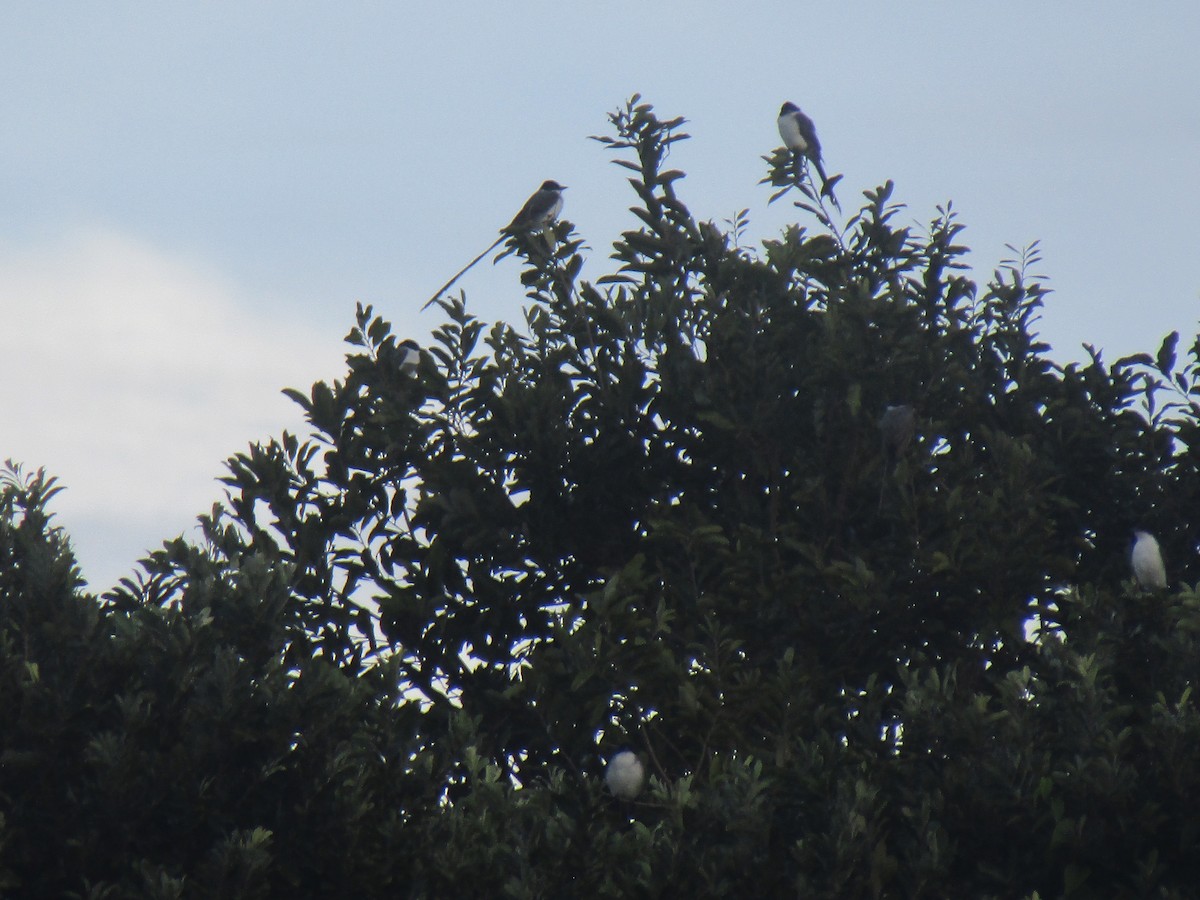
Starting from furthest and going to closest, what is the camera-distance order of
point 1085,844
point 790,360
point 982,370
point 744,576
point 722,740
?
point 982,370
point 790,360
point 744,576
point 722,740
point 1085,844

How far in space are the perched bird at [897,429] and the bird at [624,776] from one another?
2901 mm

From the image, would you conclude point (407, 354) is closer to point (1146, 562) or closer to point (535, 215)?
point (535, 215)

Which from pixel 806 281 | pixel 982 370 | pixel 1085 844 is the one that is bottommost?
pixel 1085 844

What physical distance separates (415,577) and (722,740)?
2.66m

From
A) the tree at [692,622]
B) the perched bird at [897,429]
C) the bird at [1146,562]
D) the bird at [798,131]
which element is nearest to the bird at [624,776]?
the tree at [692,622]

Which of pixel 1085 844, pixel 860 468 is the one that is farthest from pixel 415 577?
pixel 1085 844

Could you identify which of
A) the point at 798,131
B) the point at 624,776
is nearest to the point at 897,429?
the point at 624,776

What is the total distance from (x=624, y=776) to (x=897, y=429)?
3.20 meters

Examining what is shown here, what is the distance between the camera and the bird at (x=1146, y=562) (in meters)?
9.21

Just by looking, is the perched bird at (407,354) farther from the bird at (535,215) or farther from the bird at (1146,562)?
the bird at (1146,562)

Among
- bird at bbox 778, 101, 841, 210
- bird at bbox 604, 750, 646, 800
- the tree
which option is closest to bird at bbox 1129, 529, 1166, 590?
the tree

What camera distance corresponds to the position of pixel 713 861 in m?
7.48

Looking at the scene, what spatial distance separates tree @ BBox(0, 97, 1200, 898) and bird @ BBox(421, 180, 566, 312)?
277mm

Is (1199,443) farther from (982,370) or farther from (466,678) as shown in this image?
(466,678)
